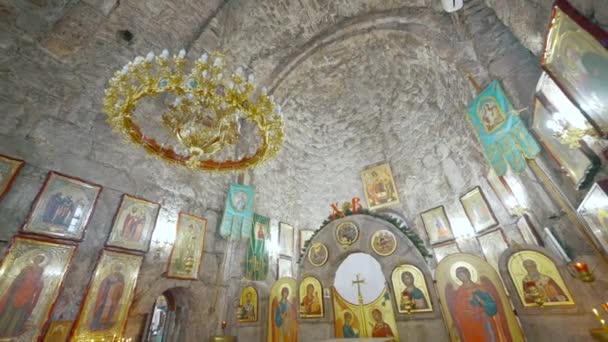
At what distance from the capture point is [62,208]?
4996mm

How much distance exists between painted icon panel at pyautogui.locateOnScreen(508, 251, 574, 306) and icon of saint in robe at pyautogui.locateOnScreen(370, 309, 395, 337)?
2677 millimetres

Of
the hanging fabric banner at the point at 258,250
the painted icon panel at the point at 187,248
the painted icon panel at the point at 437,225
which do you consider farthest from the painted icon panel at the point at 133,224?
the painted icon panel at the point at 437,225

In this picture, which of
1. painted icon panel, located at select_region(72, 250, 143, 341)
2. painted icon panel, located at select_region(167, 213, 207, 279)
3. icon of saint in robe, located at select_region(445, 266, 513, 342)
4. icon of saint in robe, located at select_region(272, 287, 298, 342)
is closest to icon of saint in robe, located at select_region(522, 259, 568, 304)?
icon of saint in robe, located at select_region(445, 266, 513, 342)

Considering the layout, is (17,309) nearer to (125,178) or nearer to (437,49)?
(125,178)

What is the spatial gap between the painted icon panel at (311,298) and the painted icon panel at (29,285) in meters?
5.30

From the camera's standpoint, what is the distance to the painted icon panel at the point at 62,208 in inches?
185

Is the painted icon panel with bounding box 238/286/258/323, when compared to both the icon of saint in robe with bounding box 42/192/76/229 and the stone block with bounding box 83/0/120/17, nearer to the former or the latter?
the icon of saint in robe with bounding box 42/192/76/229

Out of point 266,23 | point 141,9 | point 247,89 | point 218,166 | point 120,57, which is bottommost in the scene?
point 218,166

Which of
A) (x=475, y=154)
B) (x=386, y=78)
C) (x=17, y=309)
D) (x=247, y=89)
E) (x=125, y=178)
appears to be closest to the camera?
(x=17, y=309)

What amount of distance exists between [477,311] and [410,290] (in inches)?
47.7

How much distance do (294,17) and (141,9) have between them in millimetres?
5364

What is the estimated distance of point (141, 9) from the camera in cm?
691

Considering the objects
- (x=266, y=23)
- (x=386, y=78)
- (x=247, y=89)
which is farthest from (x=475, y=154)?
(x=266, y=23)

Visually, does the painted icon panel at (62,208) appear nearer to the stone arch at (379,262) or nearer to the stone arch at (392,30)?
the stone arch at (379,262)
